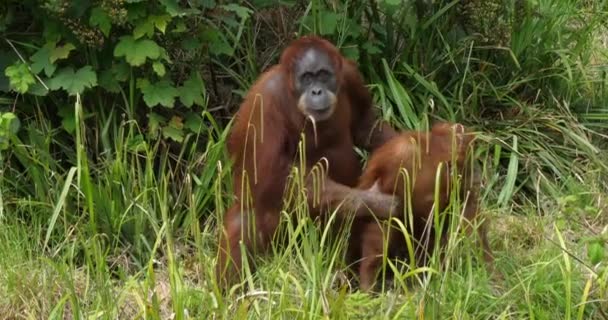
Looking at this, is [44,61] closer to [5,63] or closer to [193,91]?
[5,63]

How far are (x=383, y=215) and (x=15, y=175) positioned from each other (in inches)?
67.6

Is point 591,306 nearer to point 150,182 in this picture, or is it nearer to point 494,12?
point 150,182

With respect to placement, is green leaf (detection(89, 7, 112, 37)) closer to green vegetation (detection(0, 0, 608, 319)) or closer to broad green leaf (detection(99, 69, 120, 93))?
green vegetation (detection(0, 0, 608, 319))

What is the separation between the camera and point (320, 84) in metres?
5.04

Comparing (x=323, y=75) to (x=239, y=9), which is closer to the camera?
(x=323, y=75)

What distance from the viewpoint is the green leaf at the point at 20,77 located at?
5.24 metres

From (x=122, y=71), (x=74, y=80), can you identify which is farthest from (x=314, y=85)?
(x=74, y=80)

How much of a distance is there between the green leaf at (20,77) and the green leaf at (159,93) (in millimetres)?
491

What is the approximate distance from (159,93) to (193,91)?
0.17 meters

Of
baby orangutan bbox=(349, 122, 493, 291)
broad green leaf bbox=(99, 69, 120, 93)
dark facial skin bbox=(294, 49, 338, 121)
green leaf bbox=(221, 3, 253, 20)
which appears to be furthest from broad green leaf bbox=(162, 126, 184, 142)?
baby orangutan bbox=(349, 122, 493, 291)

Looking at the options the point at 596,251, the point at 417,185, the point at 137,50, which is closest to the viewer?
the point at 596,251

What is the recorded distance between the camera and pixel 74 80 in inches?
209

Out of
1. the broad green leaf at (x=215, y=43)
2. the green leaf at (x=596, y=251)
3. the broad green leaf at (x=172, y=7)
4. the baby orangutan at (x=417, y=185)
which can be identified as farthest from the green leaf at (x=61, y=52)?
the green leaf at (x=596, y=251)

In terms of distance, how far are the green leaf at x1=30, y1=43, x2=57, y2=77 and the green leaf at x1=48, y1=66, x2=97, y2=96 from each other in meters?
0.04
